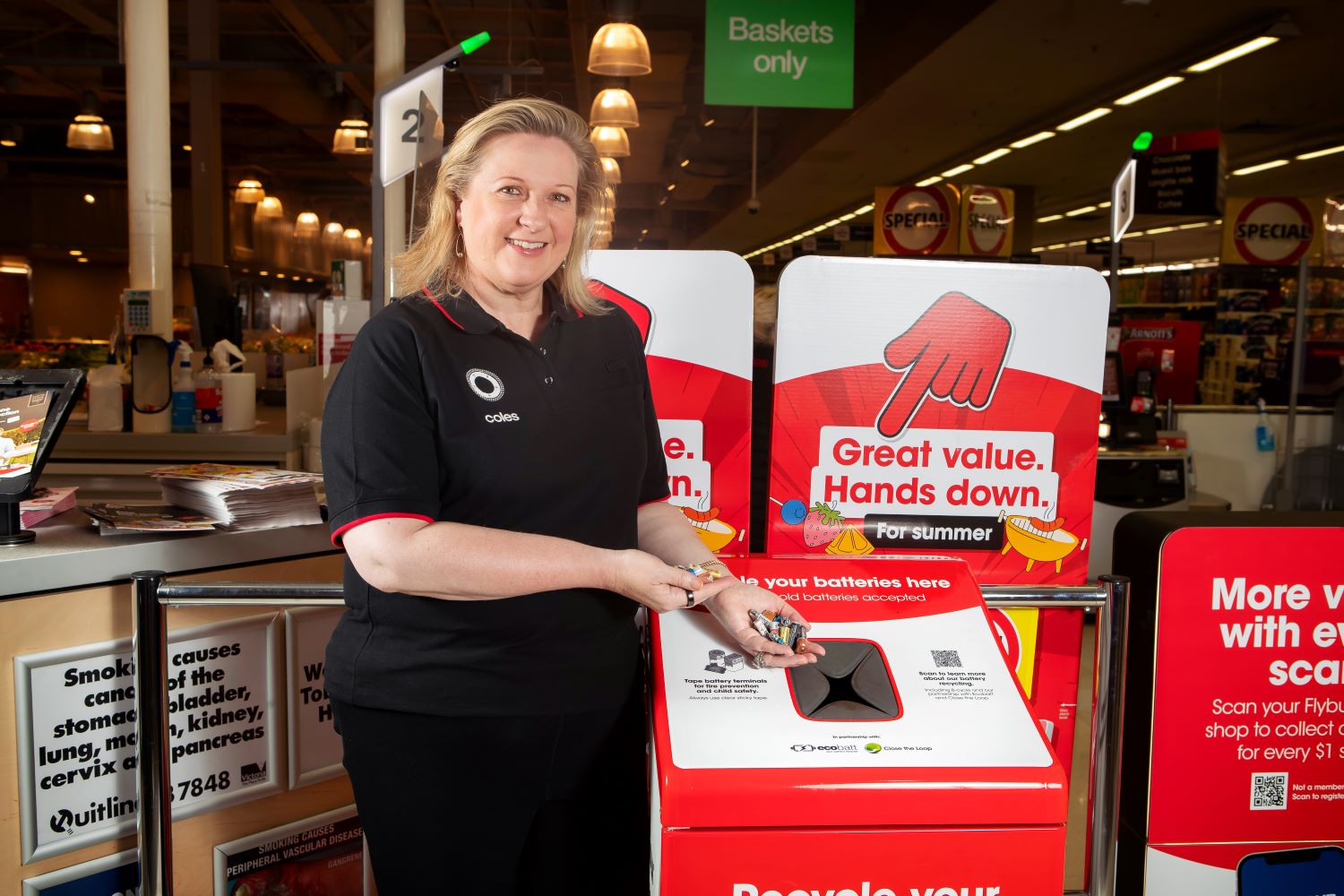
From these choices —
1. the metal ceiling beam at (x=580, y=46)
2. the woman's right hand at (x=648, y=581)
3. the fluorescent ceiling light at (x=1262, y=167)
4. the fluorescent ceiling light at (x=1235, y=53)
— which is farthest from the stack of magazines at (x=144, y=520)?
the fluorescent ceiling light at (x=1262, y=167)

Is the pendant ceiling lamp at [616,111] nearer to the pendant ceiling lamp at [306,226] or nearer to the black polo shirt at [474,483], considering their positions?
the black polo shirt at [474,483]

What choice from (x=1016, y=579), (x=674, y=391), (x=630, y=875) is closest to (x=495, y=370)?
(x=674, y=391)

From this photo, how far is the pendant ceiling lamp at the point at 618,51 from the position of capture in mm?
5953

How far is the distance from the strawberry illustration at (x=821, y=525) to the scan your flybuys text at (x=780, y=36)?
4026 millimetres

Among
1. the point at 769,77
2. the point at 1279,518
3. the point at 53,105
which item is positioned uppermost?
the point at 53,105

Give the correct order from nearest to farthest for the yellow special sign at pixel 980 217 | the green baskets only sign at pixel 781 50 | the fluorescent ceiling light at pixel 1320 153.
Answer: the green baskets only sign at pixel 781 50 → the fluorescent ceiling light at pixel 1320 153 → the yellow special sign at pixel 980 217

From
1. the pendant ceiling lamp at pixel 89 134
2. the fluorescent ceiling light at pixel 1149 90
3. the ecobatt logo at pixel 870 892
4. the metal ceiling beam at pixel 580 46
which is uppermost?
the metal ceiling beam at pixel 580 46

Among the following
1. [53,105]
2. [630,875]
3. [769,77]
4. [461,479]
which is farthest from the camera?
[53,105]

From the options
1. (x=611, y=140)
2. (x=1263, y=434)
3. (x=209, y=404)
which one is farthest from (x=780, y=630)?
(x=611, y=140)

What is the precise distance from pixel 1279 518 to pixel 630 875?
1.29 m

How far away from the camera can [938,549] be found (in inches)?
79.4

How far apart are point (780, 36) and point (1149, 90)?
4.56 meters

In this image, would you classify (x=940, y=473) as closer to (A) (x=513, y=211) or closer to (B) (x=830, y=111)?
(A) (x=513, y=211)

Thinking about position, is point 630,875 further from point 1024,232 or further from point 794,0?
point 1024,232
